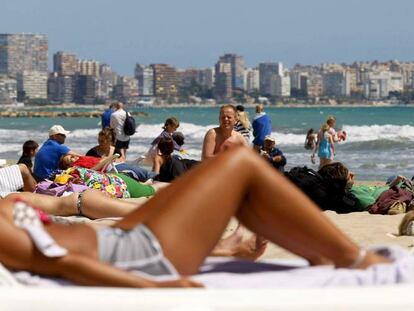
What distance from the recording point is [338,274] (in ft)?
10.2

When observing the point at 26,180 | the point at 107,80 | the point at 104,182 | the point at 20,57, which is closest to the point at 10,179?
the point at 26,180

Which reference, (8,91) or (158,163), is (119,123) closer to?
(158,163)

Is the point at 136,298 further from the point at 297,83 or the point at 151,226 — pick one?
the point at 297,83

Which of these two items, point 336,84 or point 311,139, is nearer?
point 311,139

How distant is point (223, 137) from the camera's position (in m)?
8.96

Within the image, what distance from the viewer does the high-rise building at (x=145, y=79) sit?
169625 mm

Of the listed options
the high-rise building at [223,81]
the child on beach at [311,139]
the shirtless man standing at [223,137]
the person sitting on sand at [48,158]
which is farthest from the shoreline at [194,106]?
the shirtless man standing at [223,137]

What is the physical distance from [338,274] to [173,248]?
49cm

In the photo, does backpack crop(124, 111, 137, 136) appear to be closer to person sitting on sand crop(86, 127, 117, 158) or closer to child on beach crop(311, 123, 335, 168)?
child on beach crop(311, 123, 335, 168)

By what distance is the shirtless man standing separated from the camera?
8859mm

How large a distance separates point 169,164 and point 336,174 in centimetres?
273

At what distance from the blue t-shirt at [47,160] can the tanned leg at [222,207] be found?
282 inches

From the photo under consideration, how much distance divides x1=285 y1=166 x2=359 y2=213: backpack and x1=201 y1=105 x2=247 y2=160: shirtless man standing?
2.01ft

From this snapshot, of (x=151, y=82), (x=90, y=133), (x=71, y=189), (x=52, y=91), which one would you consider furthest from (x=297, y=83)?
(x=71, y=189)
